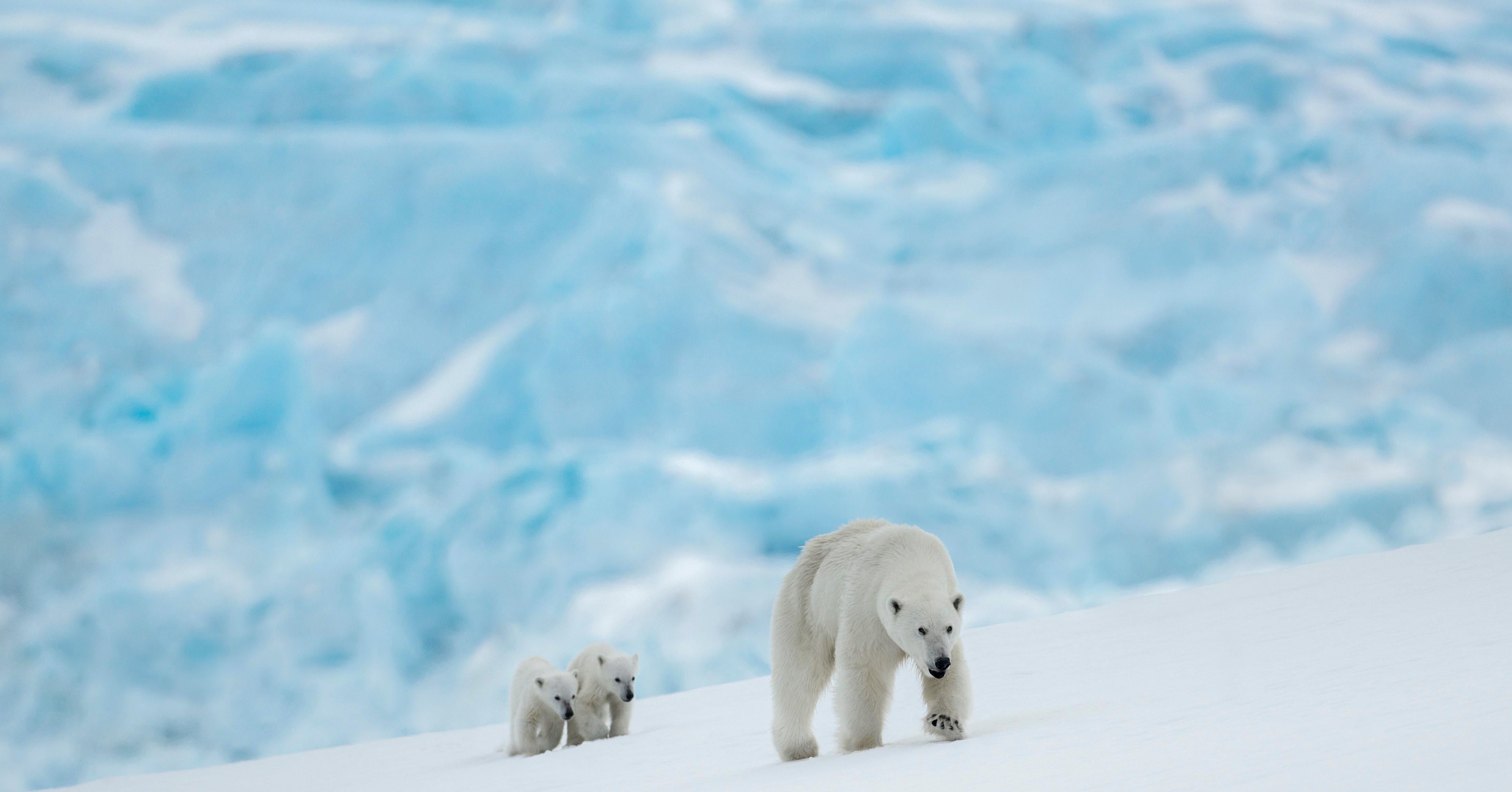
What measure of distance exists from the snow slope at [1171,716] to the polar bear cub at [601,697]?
14cm

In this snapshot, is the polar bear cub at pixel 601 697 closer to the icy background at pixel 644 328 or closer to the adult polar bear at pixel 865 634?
the adult polar bear at pixel 865 634

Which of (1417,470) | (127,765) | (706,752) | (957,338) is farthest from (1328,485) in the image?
(127,765)

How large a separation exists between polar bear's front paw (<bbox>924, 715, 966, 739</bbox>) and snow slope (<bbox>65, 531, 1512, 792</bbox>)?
0.15 feet

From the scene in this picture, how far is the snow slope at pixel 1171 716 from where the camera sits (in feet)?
6.09

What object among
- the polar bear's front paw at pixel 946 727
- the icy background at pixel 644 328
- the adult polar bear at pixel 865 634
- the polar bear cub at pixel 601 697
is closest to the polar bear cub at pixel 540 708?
the polar bear cub at pixel 601 697

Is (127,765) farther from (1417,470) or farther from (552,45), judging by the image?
(1417,470)

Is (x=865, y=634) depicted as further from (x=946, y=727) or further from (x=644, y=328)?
(x=644, y=328)

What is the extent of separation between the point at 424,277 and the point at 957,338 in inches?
273

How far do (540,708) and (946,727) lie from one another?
3.00 metres

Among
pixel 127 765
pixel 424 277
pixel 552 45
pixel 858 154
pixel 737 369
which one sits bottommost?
pixel 127 765

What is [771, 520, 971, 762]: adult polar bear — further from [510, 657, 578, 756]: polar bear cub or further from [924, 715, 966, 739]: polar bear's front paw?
[510, 657, 578, 756]: polar bear cub

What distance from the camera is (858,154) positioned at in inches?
644

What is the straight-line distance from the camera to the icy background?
11.3 meters

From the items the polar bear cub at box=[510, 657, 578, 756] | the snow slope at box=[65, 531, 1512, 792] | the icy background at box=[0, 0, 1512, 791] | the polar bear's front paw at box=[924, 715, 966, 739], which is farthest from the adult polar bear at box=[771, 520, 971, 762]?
the icy background at box=[0, 0, 1512, 791]
